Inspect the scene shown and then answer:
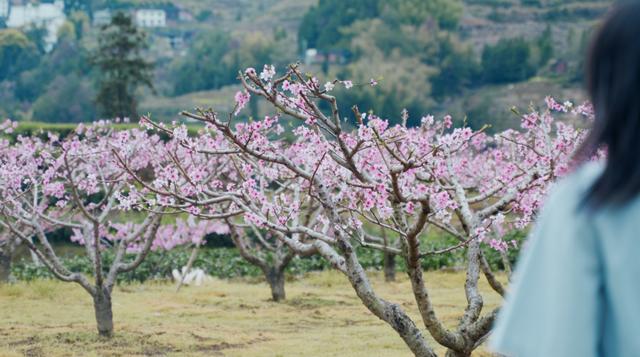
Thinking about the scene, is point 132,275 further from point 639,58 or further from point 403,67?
point 403,67

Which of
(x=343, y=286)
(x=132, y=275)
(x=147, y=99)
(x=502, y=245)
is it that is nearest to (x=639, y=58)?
(x=502, y=245)

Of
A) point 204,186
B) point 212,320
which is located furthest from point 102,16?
point 204,186

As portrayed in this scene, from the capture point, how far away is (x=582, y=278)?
1.85m

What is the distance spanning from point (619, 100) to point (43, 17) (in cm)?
9754

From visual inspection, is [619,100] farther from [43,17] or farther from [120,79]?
[43,17]

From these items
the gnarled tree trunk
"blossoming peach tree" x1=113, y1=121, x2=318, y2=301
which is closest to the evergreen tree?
"blossoming peach tree" x1=113, y1=121, x2=318, y2=301

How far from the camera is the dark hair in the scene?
1803 millimetres

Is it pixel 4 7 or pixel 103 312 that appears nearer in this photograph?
pixel 103 312

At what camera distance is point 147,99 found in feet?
217

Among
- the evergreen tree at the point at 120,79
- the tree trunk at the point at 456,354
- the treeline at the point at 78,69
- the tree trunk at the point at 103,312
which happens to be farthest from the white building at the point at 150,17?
the tree trunk at the point at 456,354

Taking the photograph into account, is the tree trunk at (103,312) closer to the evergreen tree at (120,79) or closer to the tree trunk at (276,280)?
the tree trunk at (276,280)

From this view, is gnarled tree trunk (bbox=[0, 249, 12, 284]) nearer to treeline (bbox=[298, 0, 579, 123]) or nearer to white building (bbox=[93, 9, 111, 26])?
treeline (bbox=[298, 0, 579, 123])

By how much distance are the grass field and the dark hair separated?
6079mm

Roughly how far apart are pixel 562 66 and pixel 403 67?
9605 millimetres
